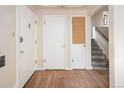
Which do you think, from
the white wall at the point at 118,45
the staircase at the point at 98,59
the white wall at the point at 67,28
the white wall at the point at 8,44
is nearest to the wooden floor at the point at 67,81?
the staircase at the point at 98,59

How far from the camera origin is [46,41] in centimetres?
671

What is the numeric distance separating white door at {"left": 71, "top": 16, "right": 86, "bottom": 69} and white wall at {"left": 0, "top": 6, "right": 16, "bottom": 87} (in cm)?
348

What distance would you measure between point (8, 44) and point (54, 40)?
12.1 ft

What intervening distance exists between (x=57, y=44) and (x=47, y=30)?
2.18 feet

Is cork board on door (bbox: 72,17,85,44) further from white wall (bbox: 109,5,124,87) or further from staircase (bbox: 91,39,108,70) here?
white wall (bbox: 109,5,124,87)

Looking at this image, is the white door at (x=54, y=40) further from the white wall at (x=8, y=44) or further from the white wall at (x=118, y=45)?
the white wall at (x=118, y=45)

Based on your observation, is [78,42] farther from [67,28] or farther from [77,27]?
[67,28]

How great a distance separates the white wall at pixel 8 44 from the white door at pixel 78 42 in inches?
137

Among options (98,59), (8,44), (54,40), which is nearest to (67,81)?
(54,40)

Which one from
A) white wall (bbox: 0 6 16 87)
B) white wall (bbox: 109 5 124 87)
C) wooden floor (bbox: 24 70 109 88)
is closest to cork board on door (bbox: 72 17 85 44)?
wooden floor (bbox: 24 70 109 88)

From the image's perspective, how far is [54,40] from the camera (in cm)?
673

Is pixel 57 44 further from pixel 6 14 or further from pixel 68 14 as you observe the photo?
pixel 6 14
